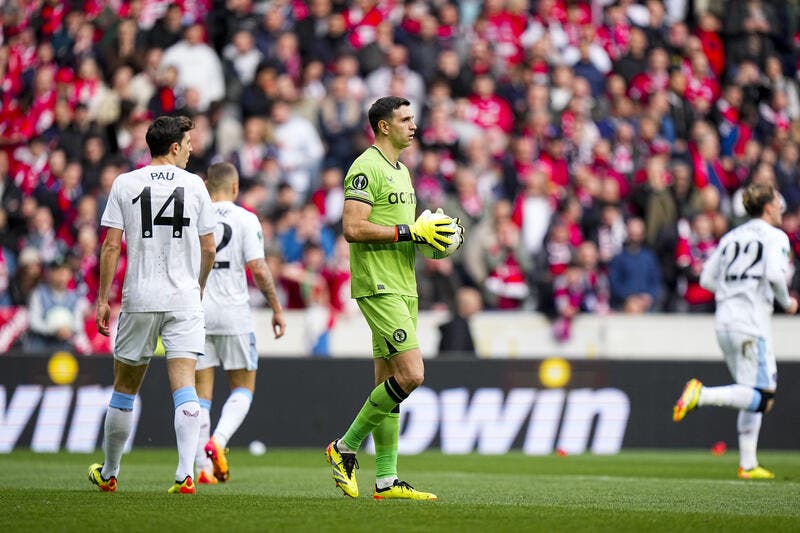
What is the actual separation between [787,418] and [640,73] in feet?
22.6

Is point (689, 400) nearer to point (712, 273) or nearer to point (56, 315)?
point (712, 273)

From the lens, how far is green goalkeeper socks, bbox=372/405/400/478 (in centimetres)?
906

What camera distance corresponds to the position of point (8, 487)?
992 cm

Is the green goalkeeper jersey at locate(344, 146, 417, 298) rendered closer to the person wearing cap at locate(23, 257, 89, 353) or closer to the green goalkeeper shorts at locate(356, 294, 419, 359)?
the green goalkeeper shorts at locate(356, 294, 419, 359)

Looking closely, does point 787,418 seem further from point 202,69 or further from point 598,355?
point 202,69

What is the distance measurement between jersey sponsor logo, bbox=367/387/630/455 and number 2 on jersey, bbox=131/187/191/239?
7381 millimetres

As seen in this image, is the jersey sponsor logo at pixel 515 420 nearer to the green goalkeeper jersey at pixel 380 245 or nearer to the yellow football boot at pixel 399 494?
the yellow football boot at pixel 399 494

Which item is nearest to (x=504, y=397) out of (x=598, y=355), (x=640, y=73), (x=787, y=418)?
(x=598, y=355)

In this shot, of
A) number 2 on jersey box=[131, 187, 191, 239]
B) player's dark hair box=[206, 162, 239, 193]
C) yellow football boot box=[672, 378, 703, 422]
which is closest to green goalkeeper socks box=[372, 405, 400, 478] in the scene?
number 2 on jersey box=[131, 187, 191, 239]

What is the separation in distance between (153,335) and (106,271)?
1.76 ft

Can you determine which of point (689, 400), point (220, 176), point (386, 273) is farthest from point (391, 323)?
point (689, 400)

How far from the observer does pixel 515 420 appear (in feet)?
53.3

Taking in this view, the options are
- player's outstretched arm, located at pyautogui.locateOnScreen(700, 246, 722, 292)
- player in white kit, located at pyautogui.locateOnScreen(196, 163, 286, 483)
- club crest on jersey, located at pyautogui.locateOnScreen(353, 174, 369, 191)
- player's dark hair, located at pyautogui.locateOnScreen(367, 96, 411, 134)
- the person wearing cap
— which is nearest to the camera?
club crest on jersey, located at pyautogui.locateOnScreen(353, 174, 369, 191)

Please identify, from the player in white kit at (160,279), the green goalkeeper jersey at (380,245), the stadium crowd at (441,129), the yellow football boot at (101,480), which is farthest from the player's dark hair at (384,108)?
the stadium crowd at (441,129)
